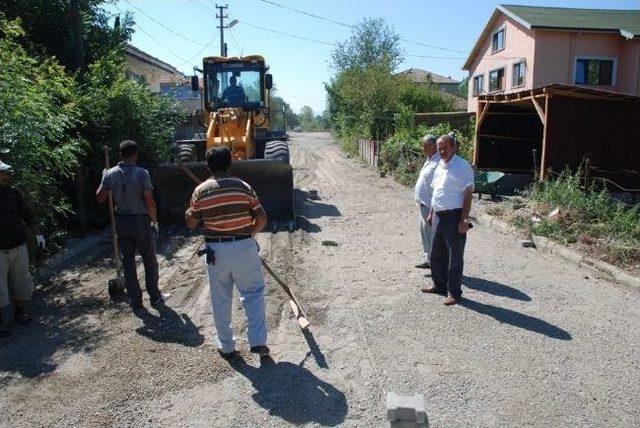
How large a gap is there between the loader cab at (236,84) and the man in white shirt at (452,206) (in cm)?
782

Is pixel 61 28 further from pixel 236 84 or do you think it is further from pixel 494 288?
pixel 494 288

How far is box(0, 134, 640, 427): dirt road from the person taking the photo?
12.9ft

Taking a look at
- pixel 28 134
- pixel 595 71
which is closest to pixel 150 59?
pixel 595 71

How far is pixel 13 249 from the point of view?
215 inches

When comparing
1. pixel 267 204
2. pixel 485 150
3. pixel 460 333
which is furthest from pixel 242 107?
pixel 460 333

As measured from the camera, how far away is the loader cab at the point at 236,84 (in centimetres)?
1297

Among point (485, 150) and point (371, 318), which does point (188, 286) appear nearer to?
point (371, 318)

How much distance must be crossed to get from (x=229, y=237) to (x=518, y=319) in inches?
122

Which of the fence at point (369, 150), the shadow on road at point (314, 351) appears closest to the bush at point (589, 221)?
the shadow on road at point (314, 351)

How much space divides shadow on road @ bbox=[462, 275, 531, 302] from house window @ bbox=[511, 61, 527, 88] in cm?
2355

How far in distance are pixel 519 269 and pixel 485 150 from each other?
27.9ft

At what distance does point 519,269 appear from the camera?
7535 millimetres

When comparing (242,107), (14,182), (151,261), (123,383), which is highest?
(242,107)

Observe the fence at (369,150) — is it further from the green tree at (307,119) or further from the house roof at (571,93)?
the green tree at (307,119)
